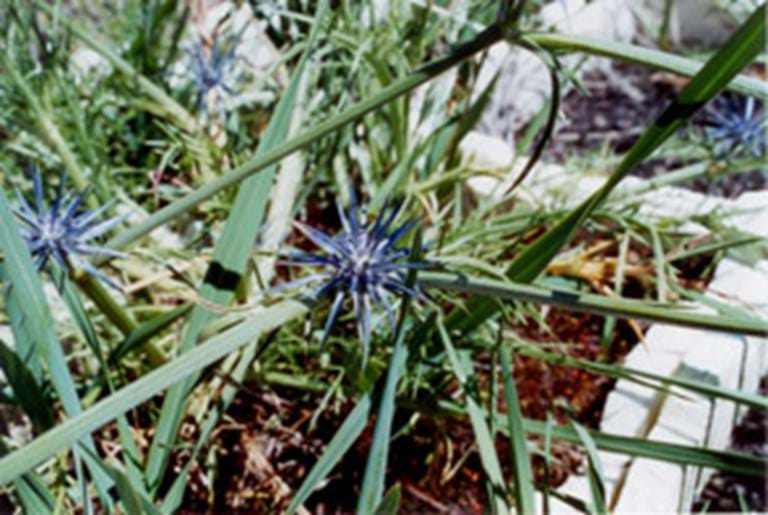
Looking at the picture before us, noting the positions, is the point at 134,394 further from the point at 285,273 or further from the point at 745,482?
the point at 745,482

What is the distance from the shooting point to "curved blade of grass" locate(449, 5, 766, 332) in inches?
20.5

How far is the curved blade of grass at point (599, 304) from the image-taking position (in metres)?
0.54

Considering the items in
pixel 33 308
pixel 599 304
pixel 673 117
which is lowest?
pixel 33 308

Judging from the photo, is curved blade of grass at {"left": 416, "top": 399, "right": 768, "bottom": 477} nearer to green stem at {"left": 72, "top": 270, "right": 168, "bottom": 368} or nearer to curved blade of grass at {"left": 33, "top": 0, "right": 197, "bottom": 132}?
green stem at {"left": 72, "top": 270, "right": 168, "bottom": 368}

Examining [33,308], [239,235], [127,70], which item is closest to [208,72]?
[127,70]

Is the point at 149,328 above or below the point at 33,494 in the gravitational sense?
above

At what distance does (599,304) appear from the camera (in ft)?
1.90

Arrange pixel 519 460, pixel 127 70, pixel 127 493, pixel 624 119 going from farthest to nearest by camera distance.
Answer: pixel 624 119 < pixel 127 70 < pixel 519 460 < pixel 127 493

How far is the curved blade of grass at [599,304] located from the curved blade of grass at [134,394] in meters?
0.09

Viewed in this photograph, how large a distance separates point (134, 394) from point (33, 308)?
105mm

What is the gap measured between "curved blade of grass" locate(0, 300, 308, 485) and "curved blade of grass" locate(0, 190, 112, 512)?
75 mm

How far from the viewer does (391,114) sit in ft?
3.38

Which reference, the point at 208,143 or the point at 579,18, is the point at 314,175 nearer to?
the point at 208,143

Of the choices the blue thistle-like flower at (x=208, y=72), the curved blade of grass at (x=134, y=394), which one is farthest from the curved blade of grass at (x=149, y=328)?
the blue thistle-like flower at (x=208, y=72)
